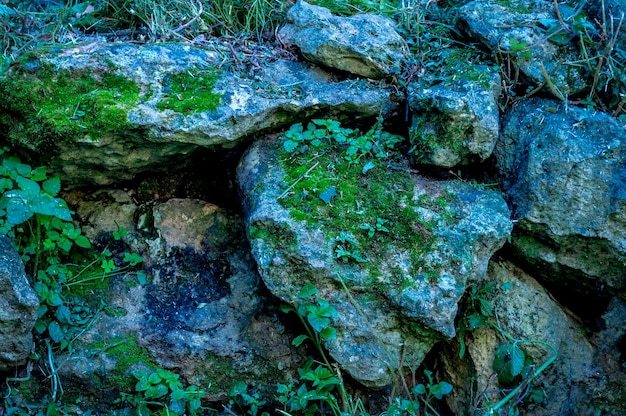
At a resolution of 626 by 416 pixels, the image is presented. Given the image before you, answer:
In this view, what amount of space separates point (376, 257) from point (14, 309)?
1805mm

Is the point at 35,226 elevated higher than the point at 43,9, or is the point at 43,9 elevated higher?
the point at 43,9

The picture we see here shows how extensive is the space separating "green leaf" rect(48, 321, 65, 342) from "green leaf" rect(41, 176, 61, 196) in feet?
2.27

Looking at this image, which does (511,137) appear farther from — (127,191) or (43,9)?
(43,9)

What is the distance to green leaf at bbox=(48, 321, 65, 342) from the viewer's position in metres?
3.08

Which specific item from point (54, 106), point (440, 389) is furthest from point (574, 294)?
point (54, 106)

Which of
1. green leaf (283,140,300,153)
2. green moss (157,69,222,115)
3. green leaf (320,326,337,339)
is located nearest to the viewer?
green leaf (320,326,337,339)

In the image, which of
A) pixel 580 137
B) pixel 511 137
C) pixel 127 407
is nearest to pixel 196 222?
pixel 127 407

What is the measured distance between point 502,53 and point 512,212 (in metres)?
0.94

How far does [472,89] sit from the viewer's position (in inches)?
129

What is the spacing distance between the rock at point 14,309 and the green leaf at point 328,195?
60.0 inches

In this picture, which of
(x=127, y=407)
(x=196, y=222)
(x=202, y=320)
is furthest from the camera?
(x=196, y=222)

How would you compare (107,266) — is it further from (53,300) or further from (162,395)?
(162,395)

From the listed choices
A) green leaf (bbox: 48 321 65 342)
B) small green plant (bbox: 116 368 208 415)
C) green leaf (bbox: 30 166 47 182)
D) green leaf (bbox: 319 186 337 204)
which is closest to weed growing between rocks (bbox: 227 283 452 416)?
small green plant (bbox: 116 368 208 415)

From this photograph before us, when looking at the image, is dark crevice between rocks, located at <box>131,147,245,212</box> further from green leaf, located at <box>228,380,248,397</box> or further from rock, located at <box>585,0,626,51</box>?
rock, located at <box>585,0,626,51</box>
